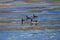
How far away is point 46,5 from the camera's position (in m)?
4.22

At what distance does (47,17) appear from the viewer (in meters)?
4.25

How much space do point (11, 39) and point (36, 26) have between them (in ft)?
1.15

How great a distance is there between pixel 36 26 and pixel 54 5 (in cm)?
34

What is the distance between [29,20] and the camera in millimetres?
4250

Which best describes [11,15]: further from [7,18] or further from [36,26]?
[36,26]

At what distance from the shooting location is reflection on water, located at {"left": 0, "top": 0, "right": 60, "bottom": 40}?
421 centimetres

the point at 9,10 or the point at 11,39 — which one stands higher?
the point at 9,10

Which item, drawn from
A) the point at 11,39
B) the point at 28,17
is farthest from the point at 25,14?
the point at 11,39

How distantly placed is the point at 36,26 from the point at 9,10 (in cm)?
39

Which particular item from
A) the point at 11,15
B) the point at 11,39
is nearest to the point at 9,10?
the point at 11,15

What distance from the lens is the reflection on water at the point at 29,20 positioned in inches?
166

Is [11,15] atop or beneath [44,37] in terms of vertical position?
atop

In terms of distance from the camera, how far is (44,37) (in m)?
4.26

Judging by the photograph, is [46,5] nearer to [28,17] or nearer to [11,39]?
[28,17]
